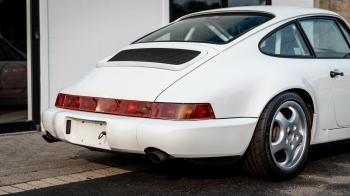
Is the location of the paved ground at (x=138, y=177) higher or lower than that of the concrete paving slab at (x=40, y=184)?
higher

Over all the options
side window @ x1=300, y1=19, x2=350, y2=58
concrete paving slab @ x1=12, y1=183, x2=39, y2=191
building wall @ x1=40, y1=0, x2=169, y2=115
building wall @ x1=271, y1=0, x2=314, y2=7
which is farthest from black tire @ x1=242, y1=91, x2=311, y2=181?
building wall @ x1=271, y1=0, x2=314, y2=7

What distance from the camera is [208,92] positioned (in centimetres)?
464

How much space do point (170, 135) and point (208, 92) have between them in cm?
Answer: 45

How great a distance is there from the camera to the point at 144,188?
4906 millimetres

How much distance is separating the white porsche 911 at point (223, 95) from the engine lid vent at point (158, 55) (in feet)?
0.04

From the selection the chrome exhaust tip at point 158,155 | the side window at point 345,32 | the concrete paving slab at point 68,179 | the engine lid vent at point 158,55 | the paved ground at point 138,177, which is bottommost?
the concrete paving slab at point 68,179

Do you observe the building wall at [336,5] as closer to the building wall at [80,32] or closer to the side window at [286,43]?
the building wall at [80,32]

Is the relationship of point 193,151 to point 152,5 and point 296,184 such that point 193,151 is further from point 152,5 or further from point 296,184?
point 152,5

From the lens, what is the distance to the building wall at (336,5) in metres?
12.3

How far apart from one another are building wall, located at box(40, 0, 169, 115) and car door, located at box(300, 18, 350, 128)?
348 centimetres

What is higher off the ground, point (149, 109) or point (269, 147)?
point (149, 109)

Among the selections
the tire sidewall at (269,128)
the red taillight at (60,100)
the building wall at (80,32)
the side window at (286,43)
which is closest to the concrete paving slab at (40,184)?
the red taillight at (60,100)

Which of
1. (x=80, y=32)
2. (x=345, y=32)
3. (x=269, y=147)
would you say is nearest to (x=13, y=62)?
(x=80, y=32)

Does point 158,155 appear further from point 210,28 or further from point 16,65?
point 16,65
